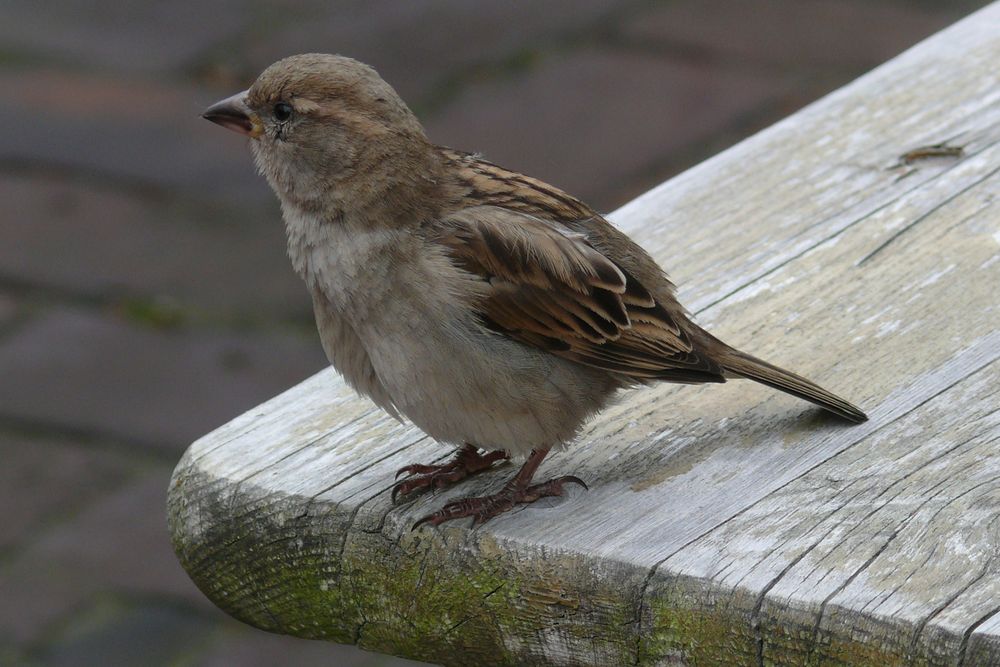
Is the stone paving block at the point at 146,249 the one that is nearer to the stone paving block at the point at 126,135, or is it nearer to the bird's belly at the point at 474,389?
the stone paving block at the point at 126,135

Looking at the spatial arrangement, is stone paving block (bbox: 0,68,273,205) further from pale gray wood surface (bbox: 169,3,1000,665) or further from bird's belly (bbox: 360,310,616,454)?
bird's belly (bbox: 360,310,616,454)

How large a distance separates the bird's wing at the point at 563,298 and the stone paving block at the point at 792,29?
4.84m

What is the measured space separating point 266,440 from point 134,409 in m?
3.31

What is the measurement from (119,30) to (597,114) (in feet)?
8.01

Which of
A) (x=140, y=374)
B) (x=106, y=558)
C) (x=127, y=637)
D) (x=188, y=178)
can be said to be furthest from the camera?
(x=188, y=178)

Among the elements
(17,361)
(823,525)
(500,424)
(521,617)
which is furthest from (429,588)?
(17,361)

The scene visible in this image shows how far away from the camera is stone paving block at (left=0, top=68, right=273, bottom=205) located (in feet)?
22.2

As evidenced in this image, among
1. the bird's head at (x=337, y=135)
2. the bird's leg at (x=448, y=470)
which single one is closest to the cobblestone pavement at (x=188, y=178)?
the bird's leg at (x=448, y=470)

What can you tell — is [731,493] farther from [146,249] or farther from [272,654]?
[146,249]

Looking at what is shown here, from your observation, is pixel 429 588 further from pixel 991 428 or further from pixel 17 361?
pixel 17 361

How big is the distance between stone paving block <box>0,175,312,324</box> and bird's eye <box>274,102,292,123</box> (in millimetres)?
3317

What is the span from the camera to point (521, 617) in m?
2.07

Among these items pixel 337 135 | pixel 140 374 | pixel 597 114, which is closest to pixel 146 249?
pixel 140 374

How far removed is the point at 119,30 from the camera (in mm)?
7793
